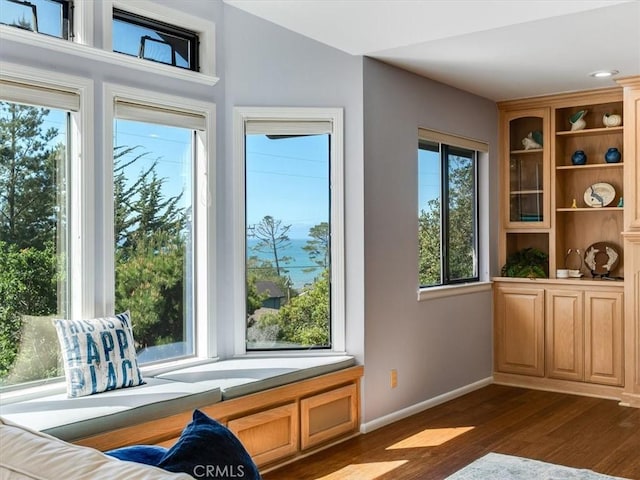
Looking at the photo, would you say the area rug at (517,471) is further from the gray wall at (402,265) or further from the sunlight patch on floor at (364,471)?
the gray wall at (402,265)

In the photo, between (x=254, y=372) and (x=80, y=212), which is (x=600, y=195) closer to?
(x=254, y=372)

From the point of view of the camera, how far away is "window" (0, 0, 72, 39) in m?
3.16

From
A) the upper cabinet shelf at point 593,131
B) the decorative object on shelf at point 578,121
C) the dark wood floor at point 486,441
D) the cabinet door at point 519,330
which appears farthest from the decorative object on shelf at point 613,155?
the dark wood floor at point 486,441

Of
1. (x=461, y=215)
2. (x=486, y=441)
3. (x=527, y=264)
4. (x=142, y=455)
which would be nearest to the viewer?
(x=142, y=455)

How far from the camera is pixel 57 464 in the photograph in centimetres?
114

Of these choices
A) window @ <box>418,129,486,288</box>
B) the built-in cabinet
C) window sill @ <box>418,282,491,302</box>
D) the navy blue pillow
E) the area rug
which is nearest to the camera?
the navy blue pillow

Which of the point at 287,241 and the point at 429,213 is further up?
the point at 429,213

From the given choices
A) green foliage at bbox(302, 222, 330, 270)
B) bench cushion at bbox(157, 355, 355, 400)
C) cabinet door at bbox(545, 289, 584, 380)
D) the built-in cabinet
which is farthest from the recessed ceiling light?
bench cushion at bbox(157, 355, 355, 400)

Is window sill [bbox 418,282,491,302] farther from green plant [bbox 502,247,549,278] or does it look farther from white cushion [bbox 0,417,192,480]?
white cushion [bbox 0,417,192,480]

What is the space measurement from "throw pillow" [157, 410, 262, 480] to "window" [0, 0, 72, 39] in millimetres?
2651

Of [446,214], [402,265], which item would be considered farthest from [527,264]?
[402,265]

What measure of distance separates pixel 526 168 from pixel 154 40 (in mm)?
3515

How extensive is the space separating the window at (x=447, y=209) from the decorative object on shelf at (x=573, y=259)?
81 cm

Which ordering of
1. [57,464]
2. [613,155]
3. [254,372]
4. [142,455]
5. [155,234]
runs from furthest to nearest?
1. [613,155]
2. [155,234]
3. [254,372]
4. [142,455]
5. [57,464]
